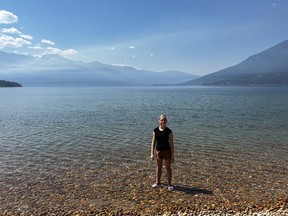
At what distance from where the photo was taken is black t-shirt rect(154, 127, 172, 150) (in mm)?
11656

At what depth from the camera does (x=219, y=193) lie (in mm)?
12070

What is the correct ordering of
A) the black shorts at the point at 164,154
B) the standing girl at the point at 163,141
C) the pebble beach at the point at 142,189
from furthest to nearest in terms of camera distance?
the black shorts at the point at 164,154
the standing girl at the point at 163,141
the pebble beach at the point at 142,189

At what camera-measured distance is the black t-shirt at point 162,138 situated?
38.2 ft

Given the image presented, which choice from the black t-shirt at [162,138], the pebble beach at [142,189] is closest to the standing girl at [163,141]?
the black t-shirt at [162,138]

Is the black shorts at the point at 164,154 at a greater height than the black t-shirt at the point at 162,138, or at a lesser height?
lesser

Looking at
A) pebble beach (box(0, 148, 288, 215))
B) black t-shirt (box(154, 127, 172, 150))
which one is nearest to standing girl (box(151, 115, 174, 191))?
black t-shirt (box(154, 127, 172, 150))

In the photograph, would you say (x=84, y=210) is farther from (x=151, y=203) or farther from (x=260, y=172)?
(x=260, y=172)

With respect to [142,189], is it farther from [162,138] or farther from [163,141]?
[162,138]

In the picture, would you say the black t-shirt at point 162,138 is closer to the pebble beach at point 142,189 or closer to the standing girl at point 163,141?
the standing girl at point 163,141

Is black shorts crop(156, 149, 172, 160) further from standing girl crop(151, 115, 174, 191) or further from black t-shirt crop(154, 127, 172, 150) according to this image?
black t-shirt crop(154, 127, 172, 150)

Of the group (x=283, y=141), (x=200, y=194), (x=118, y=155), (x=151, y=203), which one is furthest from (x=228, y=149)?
(x=151, y=203)

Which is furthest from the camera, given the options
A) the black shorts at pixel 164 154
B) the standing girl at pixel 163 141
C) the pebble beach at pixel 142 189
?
the black shorts at pixel 164 154

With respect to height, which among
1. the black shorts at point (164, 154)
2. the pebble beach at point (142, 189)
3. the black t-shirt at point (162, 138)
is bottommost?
the pebble beach at point (142, 189)

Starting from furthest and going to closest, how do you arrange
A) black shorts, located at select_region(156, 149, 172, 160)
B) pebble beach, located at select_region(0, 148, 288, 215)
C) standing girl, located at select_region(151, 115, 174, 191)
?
black shorts, located at select_region(156, 149, 172, 160), standing girl, located at select_region(151, 115, 174, 191), pebble beach, located at select_region(0, 148, 288, 215)
